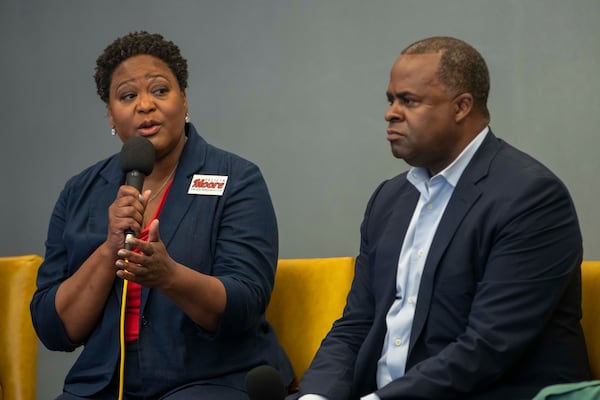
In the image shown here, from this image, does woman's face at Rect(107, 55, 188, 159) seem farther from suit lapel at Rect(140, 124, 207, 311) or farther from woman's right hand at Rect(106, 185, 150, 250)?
woman's right hand at Rect(106, 185, 150, 250)

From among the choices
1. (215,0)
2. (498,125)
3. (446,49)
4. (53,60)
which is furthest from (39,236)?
(446,49)

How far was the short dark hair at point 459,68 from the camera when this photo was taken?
2.68m

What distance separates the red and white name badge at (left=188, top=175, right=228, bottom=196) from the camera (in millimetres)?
3150

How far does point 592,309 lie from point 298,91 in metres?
1.75

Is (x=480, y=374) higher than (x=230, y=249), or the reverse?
(x=230, y=249)

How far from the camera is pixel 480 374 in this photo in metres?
2.40

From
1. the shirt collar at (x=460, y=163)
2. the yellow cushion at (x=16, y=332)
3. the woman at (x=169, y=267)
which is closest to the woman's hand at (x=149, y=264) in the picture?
the woman at (x=169, y=267)

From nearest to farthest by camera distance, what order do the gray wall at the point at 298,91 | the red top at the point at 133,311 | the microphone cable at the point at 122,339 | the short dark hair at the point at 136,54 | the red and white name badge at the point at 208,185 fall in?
the microphone cable at the point at 122,339
the red top at the point at 133,311
the red and white name badge at the point at 208,185
the short dark hair at the point at 136,54
the gray wall at the point at 298,91

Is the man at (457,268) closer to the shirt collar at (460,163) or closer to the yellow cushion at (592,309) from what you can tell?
the shirt collar at (460,163)

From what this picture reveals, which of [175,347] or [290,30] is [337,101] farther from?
[175,347]

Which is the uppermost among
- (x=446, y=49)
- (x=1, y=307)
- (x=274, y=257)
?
(x=446, y=49)

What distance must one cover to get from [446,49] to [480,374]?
904mm

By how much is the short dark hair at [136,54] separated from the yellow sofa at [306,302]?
771 millimetres

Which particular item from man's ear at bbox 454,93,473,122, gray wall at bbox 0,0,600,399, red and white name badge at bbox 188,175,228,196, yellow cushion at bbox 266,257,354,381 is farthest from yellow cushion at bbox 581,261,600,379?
red and white name badge at bbox 188,175,228,196
